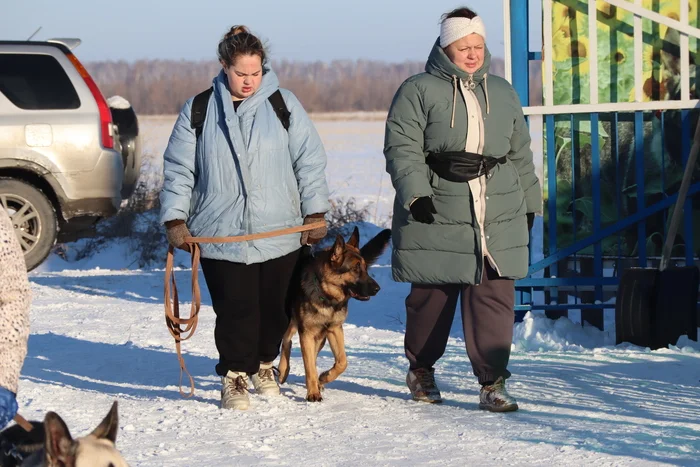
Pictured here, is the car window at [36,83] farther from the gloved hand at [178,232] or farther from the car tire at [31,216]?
the gloved hand at [178,232]

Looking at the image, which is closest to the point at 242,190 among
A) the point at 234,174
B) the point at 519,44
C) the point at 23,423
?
the point at 234,174

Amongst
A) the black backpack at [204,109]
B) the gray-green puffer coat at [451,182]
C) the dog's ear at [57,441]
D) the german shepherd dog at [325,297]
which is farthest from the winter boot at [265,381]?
the dog's ear at [57,441]

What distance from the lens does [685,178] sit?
318 inches

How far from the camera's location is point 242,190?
634cm

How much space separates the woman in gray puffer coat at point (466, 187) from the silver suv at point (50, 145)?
5574 mm

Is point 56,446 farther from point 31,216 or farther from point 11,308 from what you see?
point 31,216

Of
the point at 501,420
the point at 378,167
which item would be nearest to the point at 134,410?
the point at 501,420

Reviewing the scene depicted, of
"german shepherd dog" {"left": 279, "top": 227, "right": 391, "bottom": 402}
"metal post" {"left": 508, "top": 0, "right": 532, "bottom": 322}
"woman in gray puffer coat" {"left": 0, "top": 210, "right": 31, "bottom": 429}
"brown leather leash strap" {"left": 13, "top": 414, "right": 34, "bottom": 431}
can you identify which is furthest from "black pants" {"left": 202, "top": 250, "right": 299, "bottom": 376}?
"brown leather leash strap" {"left": 13, "top": 414, "right": 34, "bottom": 431}

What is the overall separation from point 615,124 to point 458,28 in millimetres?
2767

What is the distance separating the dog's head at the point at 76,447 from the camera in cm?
274

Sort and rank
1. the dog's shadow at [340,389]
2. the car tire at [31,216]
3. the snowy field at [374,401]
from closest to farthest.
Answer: the snowy field at [374,401] → the dog's shadow at [340,389] → the car tire at [31,216]

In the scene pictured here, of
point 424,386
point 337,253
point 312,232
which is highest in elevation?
point 312,232

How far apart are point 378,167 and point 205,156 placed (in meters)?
20.0

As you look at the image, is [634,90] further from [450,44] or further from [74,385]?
[74,385]
